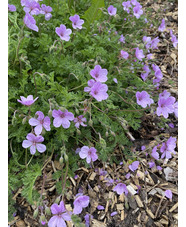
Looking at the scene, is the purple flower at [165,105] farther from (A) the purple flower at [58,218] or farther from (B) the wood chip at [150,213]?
(A) the purple flower at [58,218]

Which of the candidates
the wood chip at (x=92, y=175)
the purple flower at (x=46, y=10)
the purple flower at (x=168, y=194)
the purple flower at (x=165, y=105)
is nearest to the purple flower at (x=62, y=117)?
the wood chip at (x=92, y=175)

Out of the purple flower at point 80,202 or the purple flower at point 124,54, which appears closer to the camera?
the purple flower at point 80,202

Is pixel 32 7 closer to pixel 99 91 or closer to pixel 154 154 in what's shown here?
pixel 99 91

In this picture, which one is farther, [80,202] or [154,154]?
[154,154]

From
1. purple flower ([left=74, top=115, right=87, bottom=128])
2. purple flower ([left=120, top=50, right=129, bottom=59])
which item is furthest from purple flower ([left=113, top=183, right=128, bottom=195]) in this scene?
purple flower ([left=120, top=50, right=129, bottom=59])

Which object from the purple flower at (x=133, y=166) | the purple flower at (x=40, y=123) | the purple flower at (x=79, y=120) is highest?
the purple flower at (x=40, y=123)

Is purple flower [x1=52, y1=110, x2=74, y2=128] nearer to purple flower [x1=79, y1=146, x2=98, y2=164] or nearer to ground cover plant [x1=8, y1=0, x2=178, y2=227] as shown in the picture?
ground cover plant [x1=8, y1=0, x2=178, y2=227]

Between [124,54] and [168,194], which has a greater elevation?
[124,54]

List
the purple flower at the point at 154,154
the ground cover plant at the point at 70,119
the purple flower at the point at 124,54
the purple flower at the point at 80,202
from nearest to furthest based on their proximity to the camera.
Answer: the purple flower at the point at 80,202 → the ground cover plant at the point at 70,119 → the purple flower at the point at 154,154 → the purple flower at the point at 124,54

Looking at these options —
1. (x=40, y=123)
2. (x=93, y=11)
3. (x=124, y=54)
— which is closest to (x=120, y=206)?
(x=40, y=123)
